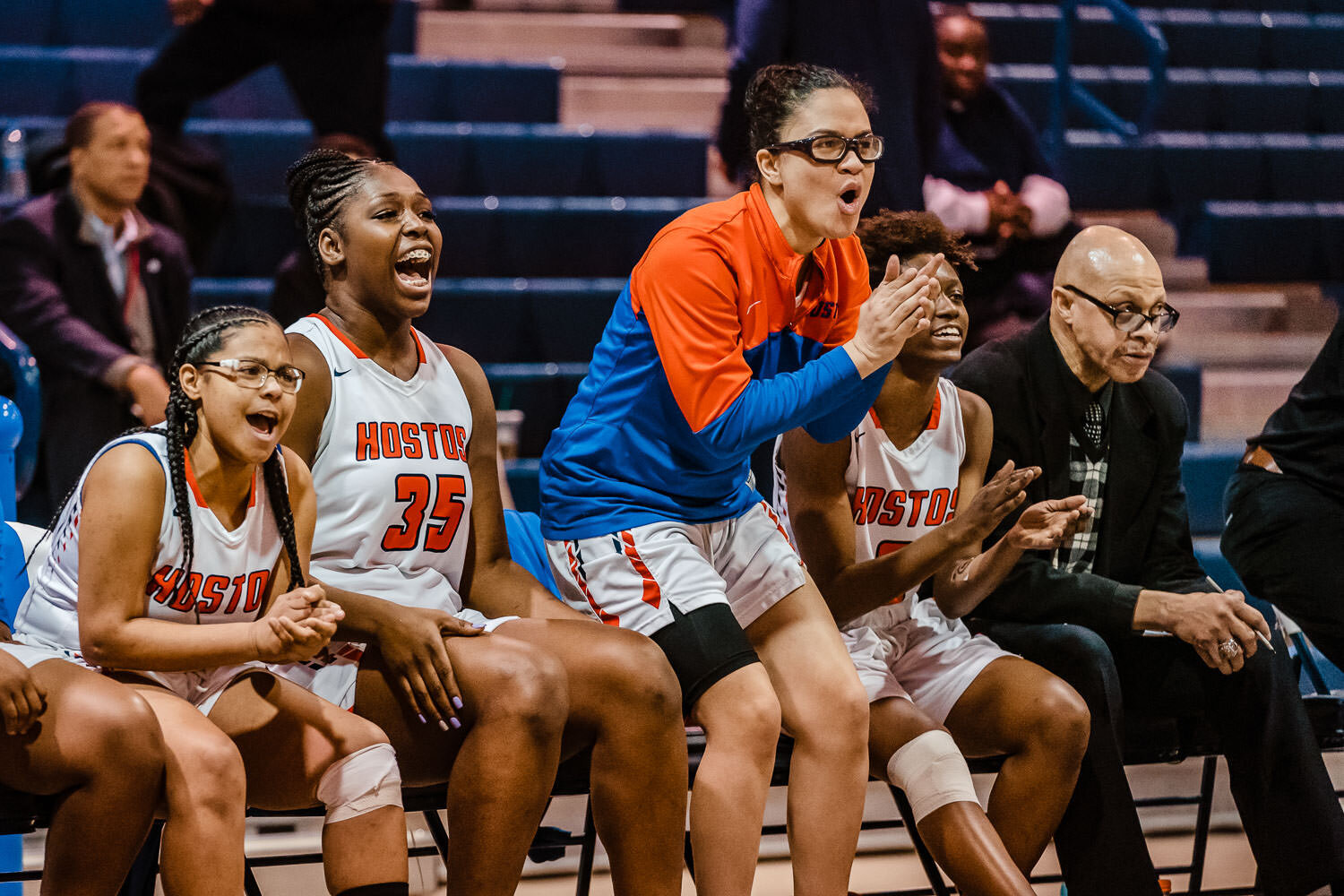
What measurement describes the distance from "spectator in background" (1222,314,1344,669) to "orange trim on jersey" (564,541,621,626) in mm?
1455

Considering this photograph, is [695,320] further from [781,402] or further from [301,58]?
[301,58]

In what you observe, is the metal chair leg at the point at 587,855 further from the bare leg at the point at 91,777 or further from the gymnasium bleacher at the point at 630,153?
the gymnasium bleacher at the point at 630,153

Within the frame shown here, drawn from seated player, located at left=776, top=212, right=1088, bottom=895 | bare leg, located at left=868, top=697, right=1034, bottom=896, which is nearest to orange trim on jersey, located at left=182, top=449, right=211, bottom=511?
seated player, located at left=776, top=212, right=1088, bottom=895

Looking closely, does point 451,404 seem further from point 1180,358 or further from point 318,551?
point 1180,358

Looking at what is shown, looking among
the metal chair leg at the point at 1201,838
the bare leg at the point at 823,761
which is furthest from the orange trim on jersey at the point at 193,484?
the metal chair leg at the point at 1201,838

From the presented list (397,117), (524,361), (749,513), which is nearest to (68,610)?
(749,513)

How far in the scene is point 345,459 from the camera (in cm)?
222

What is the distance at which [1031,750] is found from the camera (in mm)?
2406

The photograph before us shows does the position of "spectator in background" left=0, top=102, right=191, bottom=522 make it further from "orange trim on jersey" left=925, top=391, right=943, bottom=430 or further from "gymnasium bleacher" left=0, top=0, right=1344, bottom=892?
"orange trim on jersey" left=925, top=391, right=943, bottom=430

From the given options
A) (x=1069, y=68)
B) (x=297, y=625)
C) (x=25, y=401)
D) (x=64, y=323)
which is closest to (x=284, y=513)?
(x=297, y=625)

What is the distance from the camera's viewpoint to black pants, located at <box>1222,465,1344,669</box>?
113 inches

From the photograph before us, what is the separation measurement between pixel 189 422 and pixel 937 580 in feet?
4.38

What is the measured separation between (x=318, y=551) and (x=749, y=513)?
27.4 inches

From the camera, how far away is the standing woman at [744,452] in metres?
2.13
